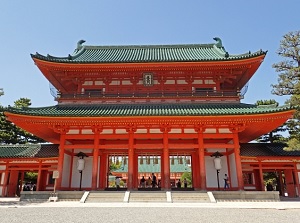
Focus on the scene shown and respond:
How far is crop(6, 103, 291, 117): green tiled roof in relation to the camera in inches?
598

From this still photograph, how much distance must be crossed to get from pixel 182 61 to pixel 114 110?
6.26 meters

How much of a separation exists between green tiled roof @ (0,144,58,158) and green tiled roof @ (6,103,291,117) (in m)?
4.56

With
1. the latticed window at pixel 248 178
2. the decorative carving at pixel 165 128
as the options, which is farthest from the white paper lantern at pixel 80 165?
the latticed window at pixel 248 178

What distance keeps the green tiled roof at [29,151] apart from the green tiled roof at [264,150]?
51.0 feet

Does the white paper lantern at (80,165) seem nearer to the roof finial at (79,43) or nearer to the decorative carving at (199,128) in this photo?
the decorative carving at (199,128)

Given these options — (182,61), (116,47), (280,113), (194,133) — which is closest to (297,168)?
(280,113)

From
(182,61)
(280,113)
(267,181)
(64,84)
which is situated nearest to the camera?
(280,113)

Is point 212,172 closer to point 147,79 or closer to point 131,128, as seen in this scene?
point 131,128

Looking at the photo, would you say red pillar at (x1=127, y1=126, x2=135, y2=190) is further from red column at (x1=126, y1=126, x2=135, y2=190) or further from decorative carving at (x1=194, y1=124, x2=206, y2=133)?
decorative carving at (x1=194, y1=124, x2=206, y2=133)

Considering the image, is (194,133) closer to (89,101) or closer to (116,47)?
(89,101)

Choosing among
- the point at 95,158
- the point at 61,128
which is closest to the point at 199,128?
the point at 95,158

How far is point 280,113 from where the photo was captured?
14812mm

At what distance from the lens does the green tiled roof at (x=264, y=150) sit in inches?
743

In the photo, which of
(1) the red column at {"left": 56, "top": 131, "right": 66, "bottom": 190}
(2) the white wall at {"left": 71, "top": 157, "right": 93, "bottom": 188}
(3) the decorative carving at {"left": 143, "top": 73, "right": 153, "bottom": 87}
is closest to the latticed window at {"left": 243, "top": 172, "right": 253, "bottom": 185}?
(3) the decorative carving at {"left": 143, "top": 73, "right": 153, "bottom": 87}
